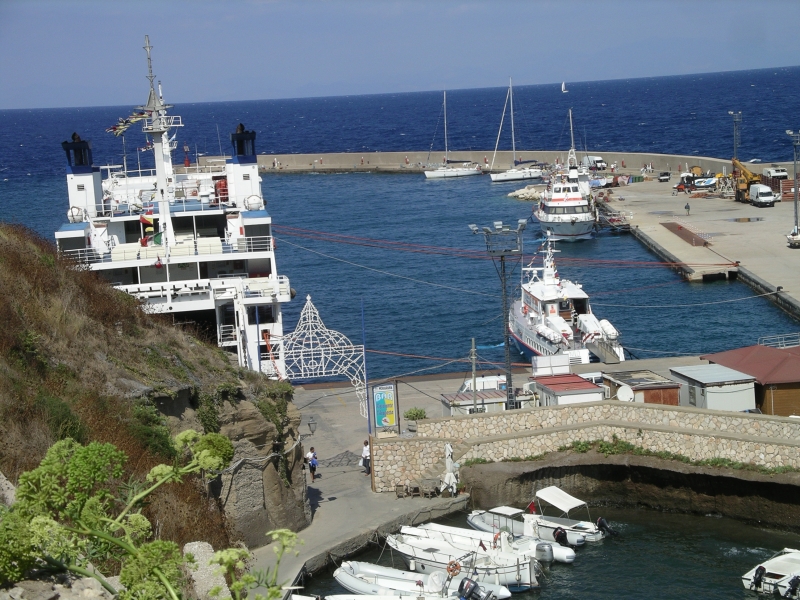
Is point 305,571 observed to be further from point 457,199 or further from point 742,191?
point 457,199

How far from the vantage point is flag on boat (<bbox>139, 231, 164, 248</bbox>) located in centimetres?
3225

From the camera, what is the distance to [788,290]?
46.7 meters

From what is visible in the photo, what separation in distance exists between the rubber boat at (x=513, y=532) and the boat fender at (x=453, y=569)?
3.55ft

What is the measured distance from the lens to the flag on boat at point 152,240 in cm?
3225

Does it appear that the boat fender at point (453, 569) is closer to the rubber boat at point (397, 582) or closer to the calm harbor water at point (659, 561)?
the rubber boat at point (397, 582)

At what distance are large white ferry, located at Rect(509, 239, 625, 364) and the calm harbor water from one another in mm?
11187

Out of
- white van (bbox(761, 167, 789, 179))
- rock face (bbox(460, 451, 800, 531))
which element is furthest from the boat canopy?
white van (bbox(761, 167, 789, 179))

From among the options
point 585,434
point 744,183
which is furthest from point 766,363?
point 744,183

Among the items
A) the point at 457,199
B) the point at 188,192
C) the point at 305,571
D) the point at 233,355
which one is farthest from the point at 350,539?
the point at 457,199

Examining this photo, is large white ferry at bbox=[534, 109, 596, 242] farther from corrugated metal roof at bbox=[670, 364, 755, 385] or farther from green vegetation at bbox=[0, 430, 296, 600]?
green vegetation at bbox=[0, 430, 296, 600]

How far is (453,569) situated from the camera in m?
20.8

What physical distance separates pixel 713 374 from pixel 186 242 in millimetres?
15994

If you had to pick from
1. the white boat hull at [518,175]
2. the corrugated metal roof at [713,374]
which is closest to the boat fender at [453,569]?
the corrugated metal roof at [713,374]

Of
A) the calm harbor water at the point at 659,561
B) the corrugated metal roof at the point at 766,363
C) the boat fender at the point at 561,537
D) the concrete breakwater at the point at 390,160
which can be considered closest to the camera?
the calm harbor water at the point at 659,561
